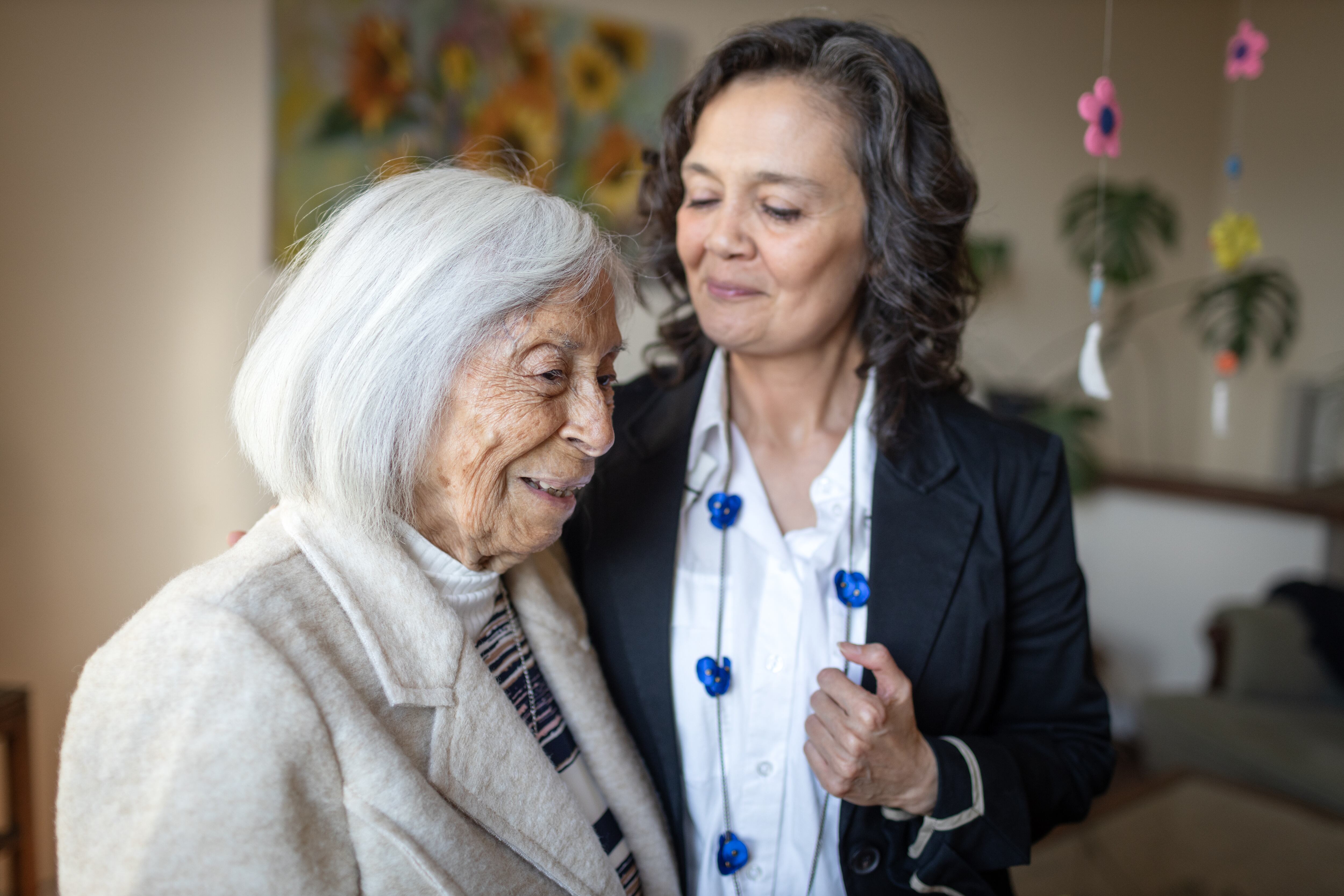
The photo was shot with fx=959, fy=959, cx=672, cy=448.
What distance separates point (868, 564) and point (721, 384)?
348 millimetres

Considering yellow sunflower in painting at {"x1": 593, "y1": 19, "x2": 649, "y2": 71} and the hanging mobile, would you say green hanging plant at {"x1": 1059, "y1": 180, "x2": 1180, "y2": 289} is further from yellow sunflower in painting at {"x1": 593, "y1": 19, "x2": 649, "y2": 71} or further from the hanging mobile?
the hanging mobile

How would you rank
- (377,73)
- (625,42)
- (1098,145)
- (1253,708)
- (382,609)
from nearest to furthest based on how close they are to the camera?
(382,609) < (1098,145) < (377,73) < (1253,708) < (625,42)

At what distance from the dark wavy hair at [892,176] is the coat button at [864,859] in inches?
21.8

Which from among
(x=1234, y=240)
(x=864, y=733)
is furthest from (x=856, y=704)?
(x=1234, y=240)

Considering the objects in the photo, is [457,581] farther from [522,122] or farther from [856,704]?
[522,122]

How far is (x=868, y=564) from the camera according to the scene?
1323mm

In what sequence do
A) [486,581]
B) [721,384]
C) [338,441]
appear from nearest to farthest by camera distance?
1. [338,441]
2. [486,581]
3. [721,384]

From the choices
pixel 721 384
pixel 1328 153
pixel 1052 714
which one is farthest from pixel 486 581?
pixel 1328 153

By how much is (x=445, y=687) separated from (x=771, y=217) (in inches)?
29.2

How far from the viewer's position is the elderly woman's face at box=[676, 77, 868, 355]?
4.23 ft

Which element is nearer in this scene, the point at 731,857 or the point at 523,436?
the point at 523,436

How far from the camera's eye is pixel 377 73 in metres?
3.00

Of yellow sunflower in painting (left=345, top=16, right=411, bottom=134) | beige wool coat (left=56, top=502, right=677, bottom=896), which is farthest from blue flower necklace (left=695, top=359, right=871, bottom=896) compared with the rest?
yellow sunflower in painting (left=345, top=16, right=411, bottom=134)

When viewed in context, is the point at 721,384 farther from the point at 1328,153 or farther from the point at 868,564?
the point at 1328,153
